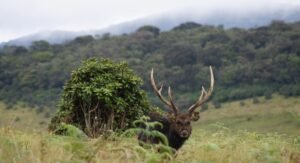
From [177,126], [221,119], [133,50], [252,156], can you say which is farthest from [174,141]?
[133,50]

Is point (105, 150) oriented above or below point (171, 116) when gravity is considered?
above

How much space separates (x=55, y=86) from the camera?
104 metres

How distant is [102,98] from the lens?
14883 mm

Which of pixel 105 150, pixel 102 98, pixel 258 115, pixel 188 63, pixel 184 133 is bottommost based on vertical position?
pixel 258 115

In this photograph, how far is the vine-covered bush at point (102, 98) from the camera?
14.9m

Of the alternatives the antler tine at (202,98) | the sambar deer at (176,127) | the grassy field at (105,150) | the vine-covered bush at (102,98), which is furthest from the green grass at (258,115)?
the grassy field at (105,150)

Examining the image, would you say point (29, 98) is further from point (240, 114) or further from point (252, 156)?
point (252, 156)

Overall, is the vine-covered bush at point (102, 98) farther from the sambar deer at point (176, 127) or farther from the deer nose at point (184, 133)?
the deer nose at point (184, 133)

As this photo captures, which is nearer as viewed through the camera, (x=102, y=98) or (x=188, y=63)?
(x=102, y=98)

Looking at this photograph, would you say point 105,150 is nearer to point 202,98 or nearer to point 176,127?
point 176,127

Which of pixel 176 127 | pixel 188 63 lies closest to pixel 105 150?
pixel 176 127

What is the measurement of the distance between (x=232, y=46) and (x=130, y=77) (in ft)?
327

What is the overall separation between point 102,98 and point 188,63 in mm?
95059

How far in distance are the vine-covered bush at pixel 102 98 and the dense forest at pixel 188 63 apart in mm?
73230
